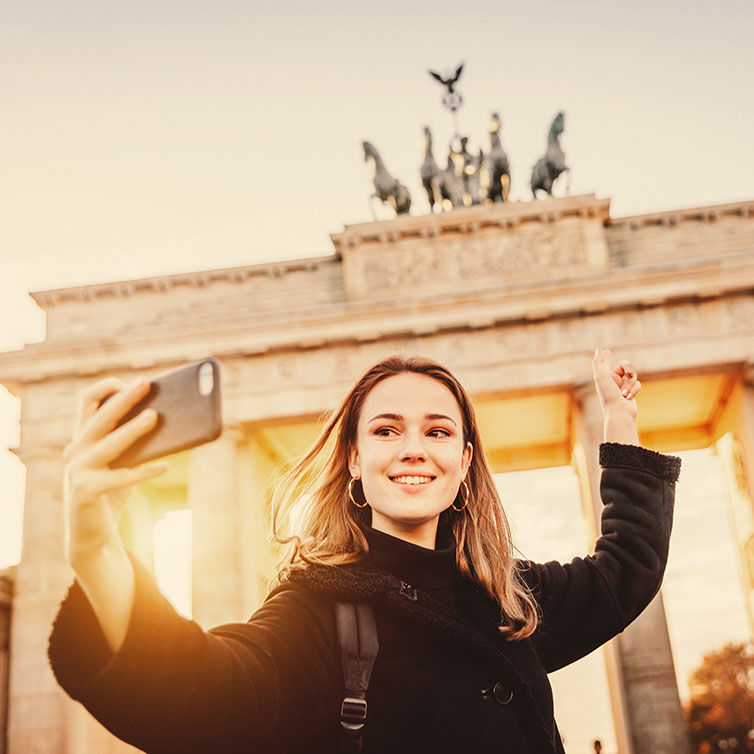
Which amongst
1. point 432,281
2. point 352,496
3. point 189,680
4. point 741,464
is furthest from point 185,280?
point 189,680

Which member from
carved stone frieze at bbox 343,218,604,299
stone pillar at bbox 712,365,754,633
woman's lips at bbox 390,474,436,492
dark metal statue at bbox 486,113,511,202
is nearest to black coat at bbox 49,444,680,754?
woman's lips at bbox 390,474,436,492

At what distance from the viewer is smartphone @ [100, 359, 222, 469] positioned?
1826 mm

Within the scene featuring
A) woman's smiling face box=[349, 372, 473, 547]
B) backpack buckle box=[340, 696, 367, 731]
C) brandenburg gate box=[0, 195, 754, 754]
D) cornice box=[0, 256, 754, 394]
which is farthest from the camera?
cornice box=[0, 256, 754, 394]

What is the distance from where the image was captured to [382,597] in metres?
2.68

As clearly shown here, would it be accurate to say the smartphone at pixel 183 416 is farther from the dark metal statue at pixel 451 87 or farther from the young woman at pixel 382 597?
the dark metal statue at pixel 451 87

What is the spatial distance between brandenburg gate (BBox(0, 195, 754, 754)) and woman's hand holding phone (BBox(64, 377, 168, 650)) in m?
21.2

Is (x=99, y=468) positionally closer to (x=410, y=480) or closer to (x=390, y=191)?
(x=410, y=480)

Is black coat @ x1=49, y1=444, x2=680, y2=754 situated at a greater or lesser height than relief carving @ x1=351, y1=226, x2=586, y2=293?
lesser

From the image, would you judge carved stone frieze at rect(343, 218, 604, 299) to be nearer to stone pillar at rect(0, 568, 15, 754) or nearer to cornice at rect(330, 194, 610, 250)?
cornice at rect(330, 194, 610, 250)

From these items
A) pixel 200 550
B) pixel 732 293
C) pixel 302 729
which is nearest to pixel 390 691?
pixel 302 729

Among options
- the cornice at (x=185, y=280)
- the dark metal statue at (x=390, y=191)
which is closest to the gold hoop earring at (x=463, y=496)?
the cornice at (x=185, y=280)

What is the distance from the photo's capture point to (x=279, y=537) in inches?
126

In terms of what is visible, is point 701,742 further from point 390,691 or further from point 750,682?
point 390,691

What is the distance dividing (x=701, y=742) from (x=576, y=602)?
7472 centimetres
